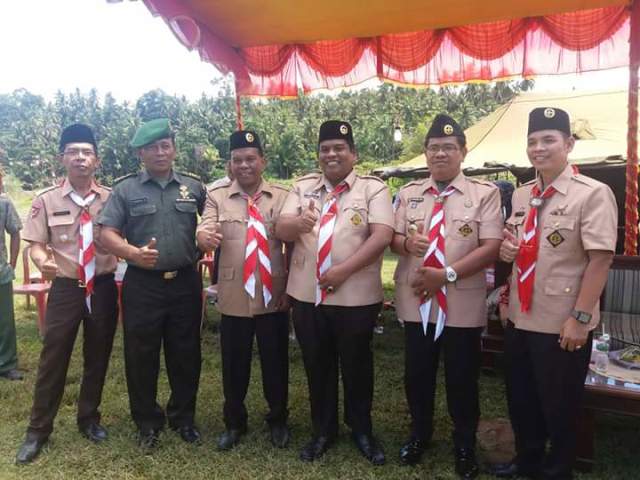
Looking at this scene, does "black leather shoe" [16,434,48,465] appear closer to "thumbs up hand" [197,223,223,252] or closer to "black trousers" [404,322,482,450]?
"thumbs up hand" [197,223,223,252]

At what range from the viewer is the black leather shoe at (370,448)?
298cm

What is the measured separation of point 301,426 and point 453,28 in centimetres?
384

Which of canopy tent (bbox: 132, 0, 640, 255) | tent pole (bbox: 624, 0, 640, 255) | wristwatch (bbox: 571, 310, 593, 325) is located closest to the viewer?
wristwatch (bbox: 571, 310, 593, 325)

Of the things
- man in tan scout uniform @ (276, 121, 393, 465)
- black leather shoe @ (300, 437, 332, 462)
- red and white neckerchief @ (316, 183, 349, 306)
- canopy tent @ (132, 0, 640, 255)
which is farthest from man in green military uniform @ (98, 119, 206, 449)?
canopy tent @ (132, 0, 640, 255)

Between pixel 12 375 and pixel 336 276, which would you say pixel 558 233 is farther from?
pixel 12 375

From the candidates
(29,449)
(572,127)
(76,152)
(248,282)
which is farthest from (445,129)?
(572,127)

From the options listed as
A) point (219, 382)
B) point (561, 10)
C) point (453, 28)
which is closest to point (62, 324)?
point (219, 382)

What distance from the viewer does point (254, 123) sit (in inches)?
1772

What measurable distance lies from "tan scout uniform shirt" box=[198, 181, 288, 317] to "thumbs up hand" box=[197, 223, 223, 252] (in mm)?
105

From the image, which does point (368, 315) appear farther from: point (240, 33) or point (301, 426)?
point (240, 33)

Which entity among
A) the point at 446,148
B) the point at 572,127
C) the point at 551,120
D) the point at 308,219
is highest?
the point at 572,127

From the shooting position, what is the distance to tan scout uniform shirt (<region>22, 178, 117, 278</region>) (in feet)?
10.6

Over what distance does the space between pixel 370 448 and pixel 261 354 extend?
2.96ft

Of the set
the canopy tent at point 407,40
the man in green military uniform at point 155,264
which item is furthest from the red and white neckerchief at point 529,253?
the canopy tent at point 407,40
